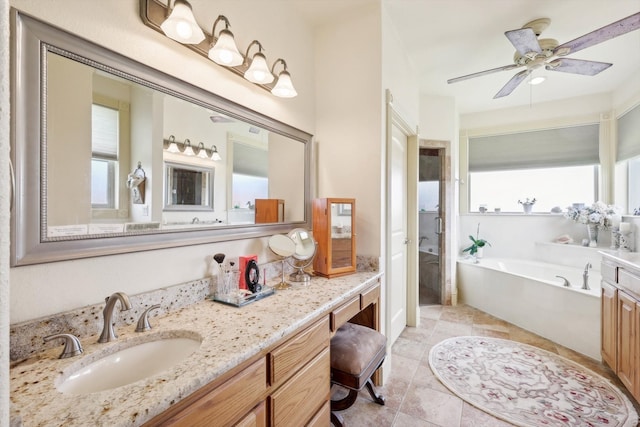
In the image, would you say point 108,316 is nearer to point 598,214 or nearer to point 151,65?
point 151,65

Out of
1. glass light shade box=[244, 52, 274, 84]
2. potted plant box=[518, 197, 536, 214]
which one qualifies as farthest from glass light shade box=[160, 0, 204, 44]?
potted plant box=[518, 197, 536, 214]

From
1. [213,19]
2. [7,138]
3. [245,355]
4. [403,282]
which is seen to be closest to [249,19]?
[213,19]

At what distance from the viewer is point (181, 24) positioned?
113 cm

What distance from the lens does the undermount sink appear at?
802mm

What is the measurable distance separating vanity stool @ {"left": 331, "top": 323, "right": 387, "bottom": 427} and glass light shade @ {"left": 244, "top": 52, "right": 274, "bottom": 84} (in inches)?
62.5

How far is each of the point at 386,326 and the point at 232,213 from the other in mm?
1516

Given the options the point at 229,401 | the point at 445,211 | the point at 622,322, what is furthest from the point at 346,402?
the point at 445,211

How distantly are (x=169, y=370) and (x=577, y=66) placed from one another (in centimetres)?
350

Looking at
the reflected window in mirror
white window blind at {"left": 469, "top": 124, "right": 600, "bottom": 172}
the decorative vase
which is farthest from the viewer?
white window blind at {"left": 469, "top": 124, "right": 600, "bottom": 172}

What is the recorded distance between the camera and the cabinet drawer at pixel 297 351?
1.02 m

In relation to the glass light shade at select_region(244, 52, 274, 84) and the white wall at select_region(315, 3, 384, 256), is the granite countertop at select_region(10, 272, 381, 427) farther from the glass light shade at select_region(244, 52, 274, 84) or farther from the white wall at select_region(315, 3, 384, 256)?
the glass light shade at select_region(244, 52, 274, 84)

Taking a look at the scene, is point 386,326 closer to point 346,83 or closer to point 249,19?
point 346,83

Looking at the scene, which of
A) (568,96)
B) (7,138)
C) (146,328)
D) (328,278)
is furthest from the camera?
(568,96)

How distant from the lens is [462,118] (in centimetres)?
433
